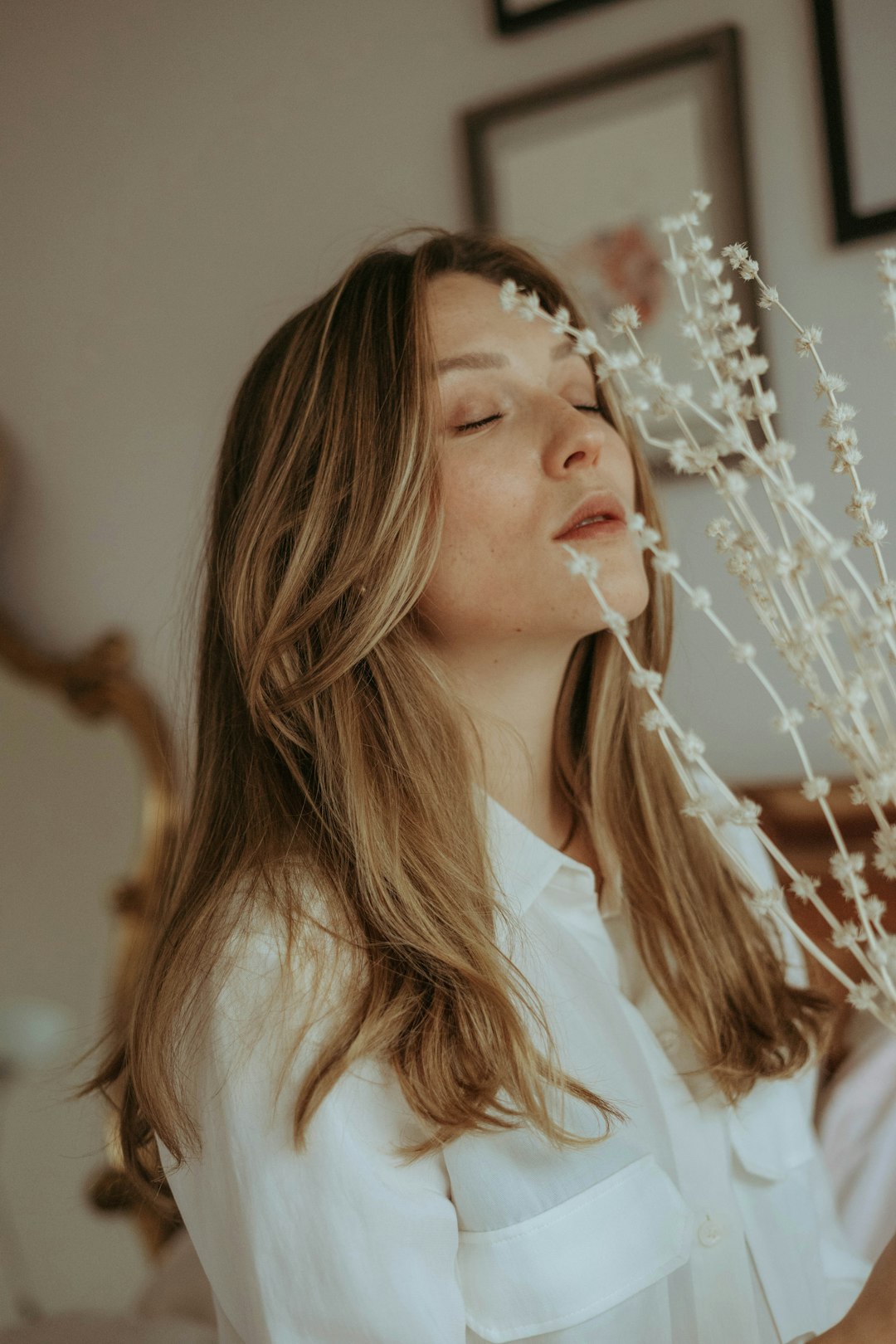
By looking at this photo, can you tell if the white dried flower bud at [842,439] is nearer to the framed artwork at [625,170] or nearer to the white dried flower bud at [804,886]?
the white dried flower bud at [804,886]

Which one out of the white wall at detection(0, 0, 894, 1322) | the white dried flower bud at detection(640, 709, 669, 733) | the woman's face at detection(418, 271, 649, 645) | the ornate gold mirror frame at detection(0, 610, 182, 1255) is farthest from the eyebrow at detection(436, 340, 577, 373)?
the ornate gold mirror frame at detection(0, 610, 182, 1255)

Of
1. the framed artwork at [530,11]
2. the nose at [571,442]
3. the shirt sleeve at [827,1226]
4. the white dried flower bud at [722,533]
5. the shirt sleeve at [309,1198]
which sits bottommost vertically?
the shirt sleeve at [827,1226]

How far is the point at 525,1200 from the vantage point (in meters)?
0.74

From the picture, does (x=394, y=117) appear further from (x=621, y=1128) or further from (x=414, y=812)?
(x=621, y=1128)

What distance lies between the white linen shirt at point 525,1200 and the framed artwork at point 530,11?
3.27ft

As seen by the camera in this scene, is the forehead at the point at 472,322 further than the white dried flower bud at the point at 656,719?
Yes

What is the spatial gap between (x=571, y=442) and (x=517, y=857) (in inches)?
13.0

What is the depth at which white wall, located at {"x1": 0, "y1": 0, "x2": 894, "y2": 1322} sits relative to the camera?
1.25 meters

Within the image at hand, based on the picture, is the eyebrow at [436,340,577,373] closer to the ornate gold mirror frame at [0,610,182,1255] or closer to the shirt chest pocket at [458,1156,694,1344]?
the shirt chest pocket at [458,1156,694,1344]

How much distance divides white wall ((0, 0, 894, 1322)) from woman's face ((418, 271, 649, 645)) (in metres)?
0.50

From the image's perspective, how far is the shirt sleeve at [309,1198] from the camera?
0.68 meters

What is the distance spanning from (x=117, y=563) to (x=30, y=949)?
0.67 metres

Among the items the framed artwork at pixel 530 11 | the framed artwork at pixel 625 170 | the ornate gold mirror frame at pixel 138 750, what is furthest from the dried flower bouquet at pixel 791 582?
the ornate gold mirror frame at pixel 138 750

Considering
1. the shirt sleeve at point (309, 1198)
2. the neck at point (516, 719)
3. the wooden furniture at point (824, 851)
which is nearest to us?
the shirt sleeve at point (309, 1198)
